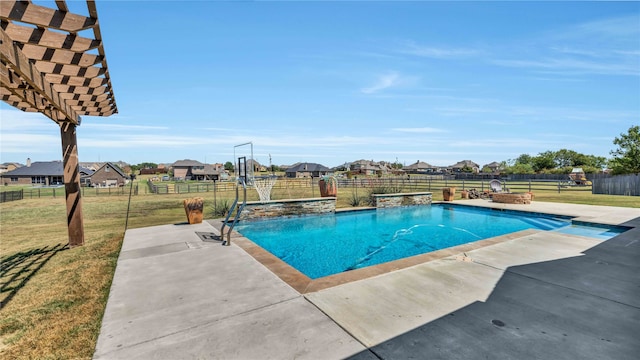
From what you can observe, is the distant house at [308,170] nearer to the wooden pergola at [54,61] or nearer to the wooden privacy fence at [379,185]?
the wooden privacy fence at [379,185]

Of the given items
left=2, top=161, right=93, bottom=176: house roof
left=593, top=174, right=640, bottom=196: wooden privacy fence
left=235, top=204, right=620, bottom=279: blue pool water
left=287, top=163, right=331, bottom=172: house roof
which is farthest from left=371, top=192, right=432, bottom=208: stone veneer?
left=2, top=161, right=93, bottom=176: house roof

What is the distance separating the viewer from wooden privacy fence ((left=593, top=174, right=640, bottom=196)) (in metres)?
20.1

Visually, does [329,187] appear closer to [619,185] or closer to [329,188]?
Answer: [329,188]

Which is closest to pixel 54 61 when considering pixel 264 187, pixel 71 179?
pixel 71 179

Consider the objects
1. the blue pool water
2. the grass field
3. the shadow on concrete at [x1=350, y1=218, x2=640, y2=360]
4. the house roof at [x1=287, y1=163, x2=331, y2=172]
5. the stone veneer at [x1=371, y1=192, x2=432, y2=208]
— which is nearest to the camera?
the shadow on concrete at [x1=350, y1=218, x2=640, y2=360]

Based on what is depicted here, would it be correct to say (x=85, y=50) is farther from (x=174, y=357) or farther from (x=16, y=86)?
(x=174, y=357)

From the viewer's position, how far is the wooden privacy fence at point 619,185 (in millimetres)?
20125

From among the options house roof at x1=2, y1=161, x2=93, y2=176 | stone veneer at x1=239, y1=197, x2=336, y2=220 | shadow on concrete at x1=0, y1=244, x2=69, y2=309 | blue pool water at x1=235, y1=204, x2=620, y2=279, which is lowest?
blue pool water at x1=235, y1=204, x2=620, y2=279

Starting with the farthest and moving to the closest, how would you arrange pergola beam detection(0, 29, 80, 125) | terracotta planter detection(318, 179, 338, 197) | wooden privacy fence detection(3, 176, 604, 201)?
wooden privacy fence detection(3, 176, 604, 201) < terracotta planter detection(318, 179, 338, 197) < pergola beam detection(0, 29, 80, 125)

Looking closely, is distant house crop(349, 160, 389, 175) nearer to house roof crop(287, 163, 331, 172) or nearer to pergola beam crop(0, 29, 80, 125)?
house roof crop(287, 163, 331, 172)

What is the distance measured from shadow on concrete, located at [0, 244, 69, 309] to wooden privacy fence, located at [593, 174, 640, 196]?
30.8 metres

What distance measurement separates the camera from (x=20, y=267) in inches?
231

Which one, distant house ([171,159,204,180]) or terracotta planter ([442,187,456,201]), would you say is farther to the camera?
distant house ([171,159,204,180])

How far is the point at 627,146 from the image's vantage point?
1276 inches
